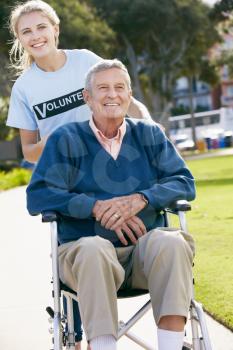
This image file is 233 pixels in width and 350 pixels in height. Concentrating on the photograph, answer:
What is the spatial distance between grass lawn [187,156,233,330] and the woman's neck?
1.83 metres

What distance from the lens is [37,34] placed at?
4.59 metres

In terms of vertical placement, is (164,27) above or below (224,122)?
above

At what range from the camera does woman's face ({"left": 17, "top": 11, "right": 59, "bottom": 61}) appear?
4598 mm

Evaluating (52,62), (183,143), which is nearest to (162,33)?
(183,143)

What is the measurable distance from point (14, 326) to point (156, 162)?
2.24m

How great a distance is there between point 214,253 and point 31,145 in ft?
13.3

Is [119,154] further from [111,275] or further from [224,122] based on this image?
[224,122]

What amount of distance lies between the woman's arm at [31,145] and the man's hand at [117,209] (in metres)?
0.64

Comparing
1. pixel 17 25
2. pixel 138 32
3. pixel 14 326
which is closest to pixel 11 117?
pixel 17 25

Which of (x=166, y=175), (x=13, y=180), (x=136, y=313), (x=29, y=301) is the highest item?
Answer: (x=166, y=175)

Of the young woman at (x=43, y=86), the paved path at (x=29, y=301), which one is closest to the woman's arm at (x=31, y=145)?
the young woman at (x=43, y=86)

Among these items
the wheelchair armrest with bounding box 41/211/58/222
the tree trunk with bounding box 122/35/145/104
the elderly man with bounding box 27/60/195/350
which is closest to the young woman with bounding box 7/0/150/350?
the elderly man with bounding box 27/60/195/350

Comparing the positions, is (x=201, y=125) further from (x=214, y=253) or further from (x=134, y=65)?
(x=214, y=253)

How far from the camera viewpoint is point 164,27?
45.2 m
